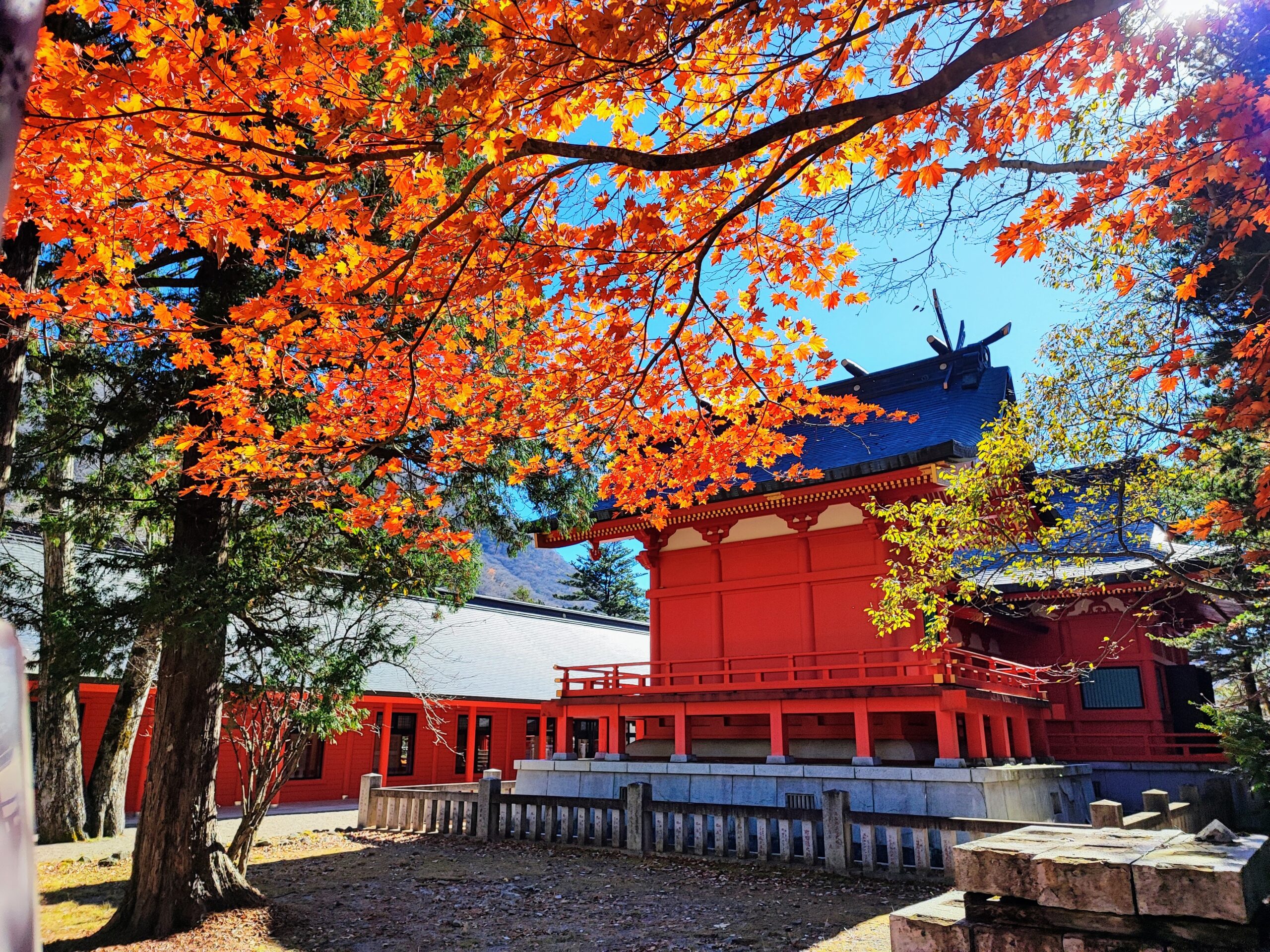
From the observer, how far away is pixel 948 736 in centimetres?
1235

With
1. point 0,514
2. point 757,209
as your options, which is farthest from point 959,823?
point 0,514

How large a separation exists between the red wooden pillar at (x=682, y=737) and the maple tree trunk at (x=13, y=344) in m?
10.8

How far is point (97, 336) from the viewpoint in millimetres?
7691

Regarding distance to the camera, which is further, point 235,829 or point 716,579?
point 716,579

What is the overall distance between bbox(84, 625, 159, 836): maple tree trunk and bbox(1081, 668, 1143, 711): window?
1860 centimetres

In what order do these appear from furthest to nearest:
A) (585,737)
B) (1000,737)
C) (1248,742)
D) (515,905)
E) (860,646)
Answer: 1. (585,737)
2. (860,646)
3. (1000,737)
4. (1248,742)
5. (515,905)

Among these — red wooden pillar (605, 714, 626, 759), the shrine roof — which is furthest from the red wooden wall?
the shrine roof

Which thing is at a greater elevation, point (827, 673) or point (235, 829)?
point (827, 673)

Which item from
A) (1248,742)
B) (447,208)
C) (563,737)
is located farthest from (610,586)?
(447,208)

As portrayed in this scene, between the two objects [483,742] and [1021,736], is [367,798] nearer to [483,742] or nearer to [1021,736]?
[483,742]

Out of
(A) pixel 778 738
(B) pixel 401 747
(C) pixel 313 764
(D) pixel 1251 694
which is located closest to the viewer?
(A) pixel 778 738

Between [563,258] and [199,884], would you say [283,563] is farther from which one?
[563,258]

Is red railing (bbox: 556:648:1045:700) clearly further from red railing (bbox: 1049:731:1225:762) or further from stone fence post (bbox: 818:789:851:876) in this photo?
stone fence post (bbox: 818:789:851:876)

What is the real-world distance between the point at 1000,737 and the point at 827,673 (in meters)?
3.18
